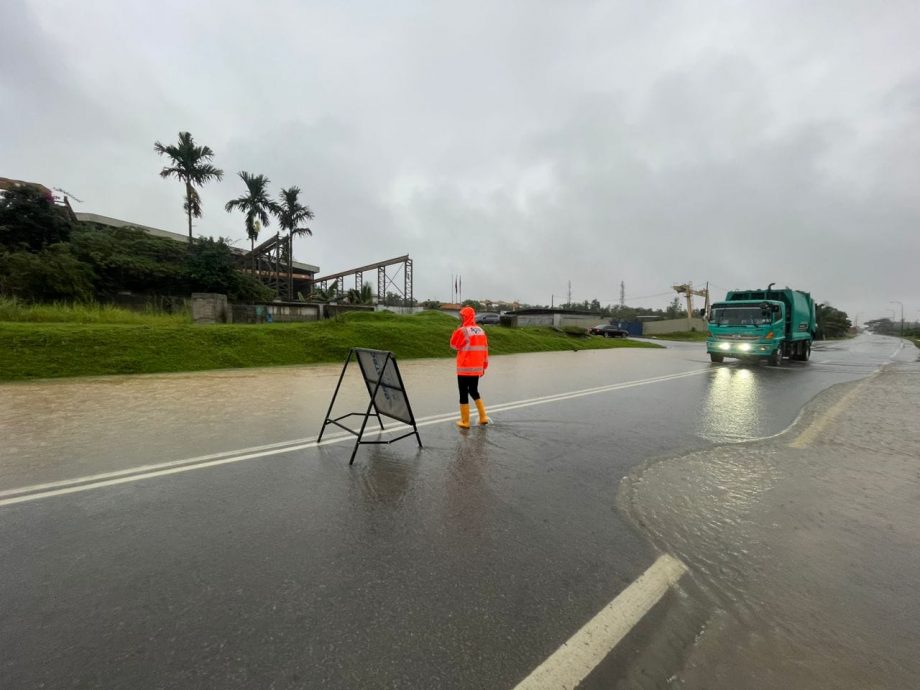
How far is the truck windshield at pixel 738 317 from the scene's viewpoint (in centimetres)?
1550

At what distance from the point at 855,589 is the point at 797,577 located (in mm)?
286

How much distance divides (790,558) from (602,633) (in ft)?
5.66

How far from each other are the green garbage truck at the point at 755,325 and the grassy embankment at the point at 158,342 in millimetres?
9335

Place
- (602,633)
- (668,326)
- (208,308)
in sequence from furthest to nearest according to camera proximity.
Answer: (668,326)
(208,308)
(602,633)

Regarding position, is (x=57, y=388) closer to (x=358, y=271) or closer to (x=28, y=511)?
(x=28, y=511)

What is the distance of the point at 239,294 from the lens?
28.0 meters

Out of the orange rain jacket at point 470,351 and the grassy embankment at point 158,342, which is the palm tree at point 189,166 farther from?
the orange rain jacket at point 470,351

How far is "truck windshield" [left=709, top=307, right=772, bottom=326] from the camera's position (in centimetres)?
1550

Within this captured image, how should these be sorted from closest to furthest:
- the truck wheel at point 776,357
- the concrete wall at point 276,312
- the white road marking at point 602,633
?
the white road marking at point 602,633, the truck wheel at point 776,357, the concrete wall at point 276,312

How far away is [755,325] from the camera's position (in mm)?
15547

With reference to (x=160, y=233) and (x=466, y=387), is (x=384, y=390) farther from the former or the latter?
(x=160, y=233)

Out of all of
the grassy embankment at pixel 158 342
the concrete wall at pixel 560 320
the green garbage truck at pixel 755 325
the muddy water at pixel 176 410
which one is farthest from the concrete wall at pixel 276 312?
the concrete wall at pixel 560 320

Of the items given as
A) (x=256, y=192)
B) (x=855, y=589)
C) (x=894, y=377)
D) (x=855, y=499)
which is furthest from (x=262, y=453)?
(x=256, y=192)

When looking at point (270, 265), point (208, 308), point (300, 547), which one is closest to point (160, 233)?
point (270, 265)
